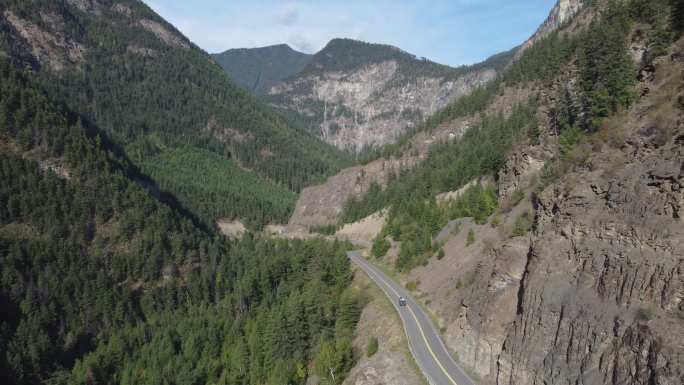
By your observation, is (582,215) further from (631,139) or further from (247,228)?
(247,228)

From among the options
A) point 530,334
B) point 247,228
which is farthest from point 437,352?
point 247,228

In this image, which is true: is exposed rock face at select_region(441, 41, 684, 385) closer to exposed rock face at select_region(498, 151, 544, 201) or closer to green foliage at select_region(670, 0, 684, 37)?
green foliage at select_region(670, 0, 684, 37)

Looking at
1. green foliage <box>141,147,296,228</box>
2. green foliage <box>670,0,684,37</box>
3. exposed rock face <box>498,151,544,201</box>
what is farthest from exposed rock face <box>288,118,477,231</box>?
green foliage <box>670,0,684,37</box>

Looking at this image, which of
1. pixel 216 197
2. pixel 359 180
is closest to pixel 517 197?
pixel 359 180

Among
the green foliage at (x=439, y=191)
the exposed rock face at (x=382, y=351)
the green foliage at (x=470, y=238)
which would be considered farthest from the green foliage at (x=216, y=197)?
the green foliage at (x=470, y=238)

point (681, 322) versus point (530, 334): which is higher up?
point (681, 322)
